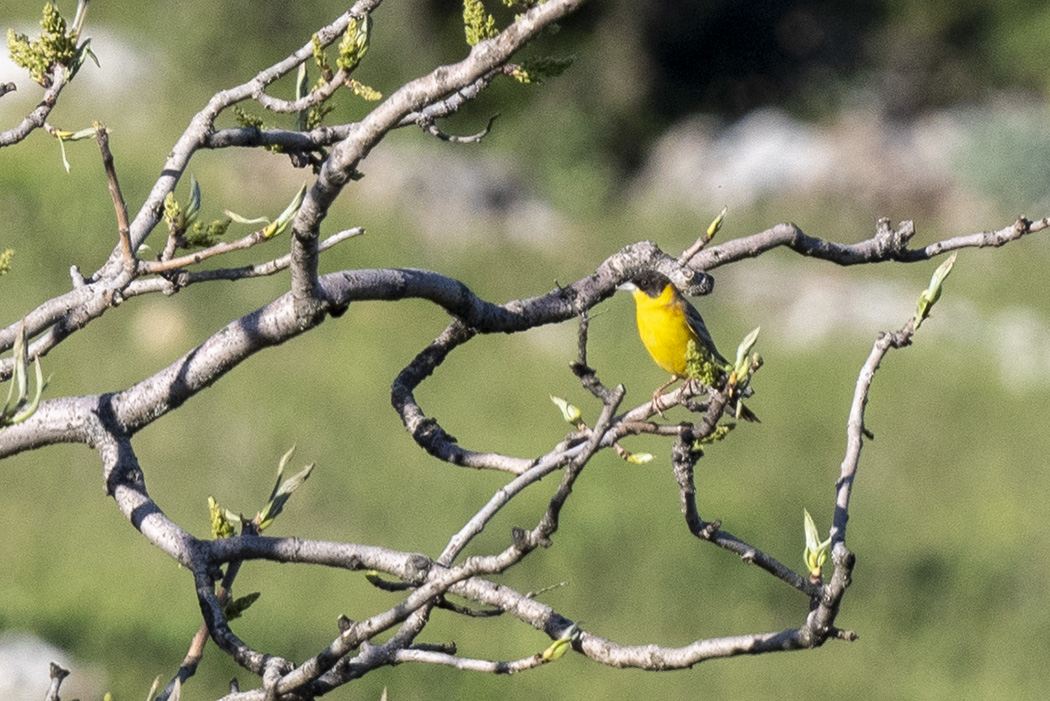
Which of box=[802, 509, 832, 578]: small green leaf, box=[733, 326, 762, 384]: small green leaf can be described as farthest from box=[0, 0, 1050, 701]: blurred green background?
box=[733, 326, 762, 384]: small green leaf

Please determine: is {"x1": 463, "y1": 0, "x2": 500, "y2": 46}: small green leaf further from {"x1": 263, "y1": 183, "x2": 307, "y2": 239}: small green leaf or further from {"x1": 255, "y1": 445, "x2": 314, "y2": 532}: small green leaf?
{"x1": 255, "y1": 445, "x2": 314, "y2": 532}: small green leaf

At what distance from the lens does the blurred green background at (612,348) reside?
8.76 m

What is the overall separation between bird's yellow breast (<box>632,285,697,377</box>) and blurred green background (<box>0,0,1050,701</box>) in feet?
9.79

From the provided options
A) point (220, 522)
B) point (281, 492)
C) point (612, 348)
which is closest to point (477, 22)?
point (281, 492)

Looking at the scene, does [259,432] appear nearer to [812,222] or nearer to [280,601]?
[280,601]

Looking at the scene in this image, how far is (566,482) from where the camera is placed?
1.88 m

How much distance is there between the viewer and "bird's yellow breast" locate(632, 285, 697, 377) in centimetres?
545

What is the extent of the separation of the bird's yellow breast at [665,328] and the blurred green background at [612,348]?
2984 millimetres

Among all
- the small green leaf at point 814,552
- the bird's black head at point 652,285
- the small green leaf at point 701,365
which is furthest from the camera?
the bird's black head at point 652,285

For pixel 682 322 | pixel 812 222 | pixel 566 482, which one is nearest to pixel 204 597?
pixel 566 482

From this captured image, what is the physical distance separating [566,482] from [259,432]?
9.04 meters

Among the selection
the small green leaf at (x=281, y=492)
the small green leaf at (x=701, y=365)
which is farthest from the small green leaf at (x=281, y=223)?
the small green leaf at (x=701, y=365)

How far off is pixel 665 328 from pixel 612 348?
21.9 ft

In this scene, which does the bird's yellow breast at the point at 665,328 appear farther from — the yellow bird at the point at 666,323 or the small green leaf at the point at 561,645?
the small green leaf at the point at 561,645
